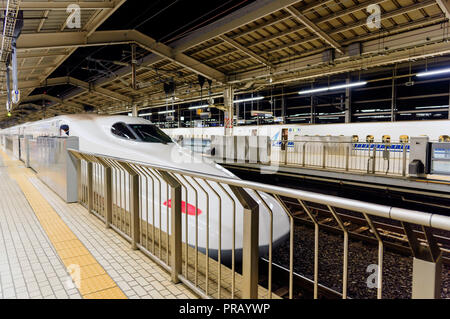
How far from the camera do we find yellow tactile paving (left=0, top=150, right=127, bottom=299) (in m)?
2.48

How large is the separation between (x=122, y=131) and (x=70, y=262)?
13.7ft

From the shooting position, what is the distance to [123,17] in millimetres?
12945

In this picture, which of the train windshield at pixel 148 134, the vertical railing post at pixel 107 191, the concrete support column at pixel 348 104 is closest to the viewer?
the vertical railing post at pixel 107 191

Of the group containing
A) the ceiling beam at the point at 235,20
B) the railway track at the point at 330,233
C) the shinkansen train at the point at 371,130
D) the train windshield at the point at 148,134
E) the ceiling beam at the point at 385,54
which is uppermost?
the ceiling beam at the point at 235,20

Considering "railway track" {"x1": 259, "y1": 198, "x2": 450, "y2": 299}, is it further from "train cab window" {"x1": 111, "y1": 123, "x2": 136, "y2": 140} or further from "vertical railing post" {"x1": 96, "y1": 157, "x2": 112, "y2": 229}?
"train cab window" {"x1": 111, "y1": 123, "x2": 136, "y2": 140}

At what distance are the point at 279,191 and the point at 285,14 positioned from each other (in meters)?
10.6

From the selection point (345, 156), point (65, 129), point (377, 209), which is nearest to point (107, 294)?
point (377, 209)

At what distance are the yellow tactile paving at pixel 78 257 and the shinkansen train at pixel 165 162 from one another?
0.72 metres

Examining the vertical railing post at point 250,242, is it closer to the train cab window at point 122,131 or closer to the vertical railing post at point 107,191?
the vertical railing post at point 107,191

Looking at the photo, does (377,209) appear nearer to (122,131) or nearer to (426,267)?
(426,267)

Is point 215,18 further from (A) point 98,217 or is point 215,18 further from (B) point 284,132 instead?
(A) point 98,217

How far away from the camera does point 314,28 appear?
34.9ft

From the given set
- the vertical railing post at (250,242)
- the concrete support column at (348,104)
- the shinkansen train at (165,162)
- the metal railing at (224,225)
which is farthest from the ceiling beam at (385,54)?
the vertical railing post at (250,242)

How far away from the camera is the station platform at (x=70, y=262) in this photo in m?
2.48
